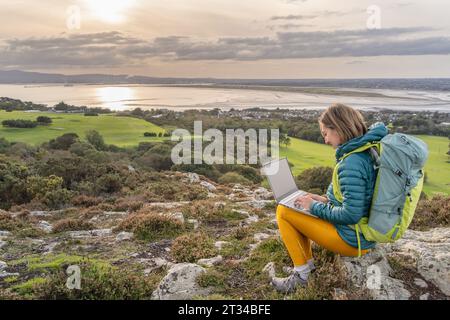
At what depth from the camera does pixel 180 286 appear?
5816 mm

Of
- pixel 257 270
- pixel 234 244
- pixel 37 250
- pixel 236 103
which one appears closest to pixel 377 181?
pixel 257 270

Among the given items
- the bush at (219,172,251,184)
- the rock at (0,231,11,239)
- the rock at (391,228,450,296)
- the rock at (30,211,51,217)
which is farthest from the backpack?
the bush at (219,172,251,184)

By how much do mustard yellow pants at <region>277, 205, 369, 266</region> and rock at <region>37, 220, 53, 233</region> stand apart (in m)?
8.49

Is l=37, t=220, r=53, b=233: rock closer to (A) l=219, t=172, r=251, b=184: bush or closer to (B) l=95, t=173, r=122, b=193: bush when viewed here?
(B) l=95, t=173, r=122, b=193: bush

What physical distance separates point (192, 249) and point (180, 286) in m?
2.13

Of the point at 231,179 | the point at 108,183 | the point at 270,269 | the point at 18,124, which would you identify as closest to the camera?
the point at 270,269

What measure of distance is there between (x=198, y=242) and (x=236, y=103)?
7966cm

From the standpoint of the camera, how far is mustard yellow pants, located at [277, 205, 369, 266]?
5.07 m

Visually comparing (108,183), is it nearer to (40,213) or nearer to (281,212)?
(40,213)

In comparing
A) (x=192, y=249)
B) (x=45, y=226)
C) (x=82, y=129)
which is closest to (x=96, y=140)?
(x=82, y=129)

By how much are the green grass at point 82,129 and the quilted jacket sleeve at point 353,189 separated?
45.1m

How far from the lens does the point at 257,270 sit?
6.57m

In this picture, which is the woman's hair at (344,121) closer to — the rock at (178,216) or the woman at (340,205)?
the woman at (340,205)

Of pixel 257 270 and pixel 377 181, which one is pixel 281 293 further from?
pixel 377 181
